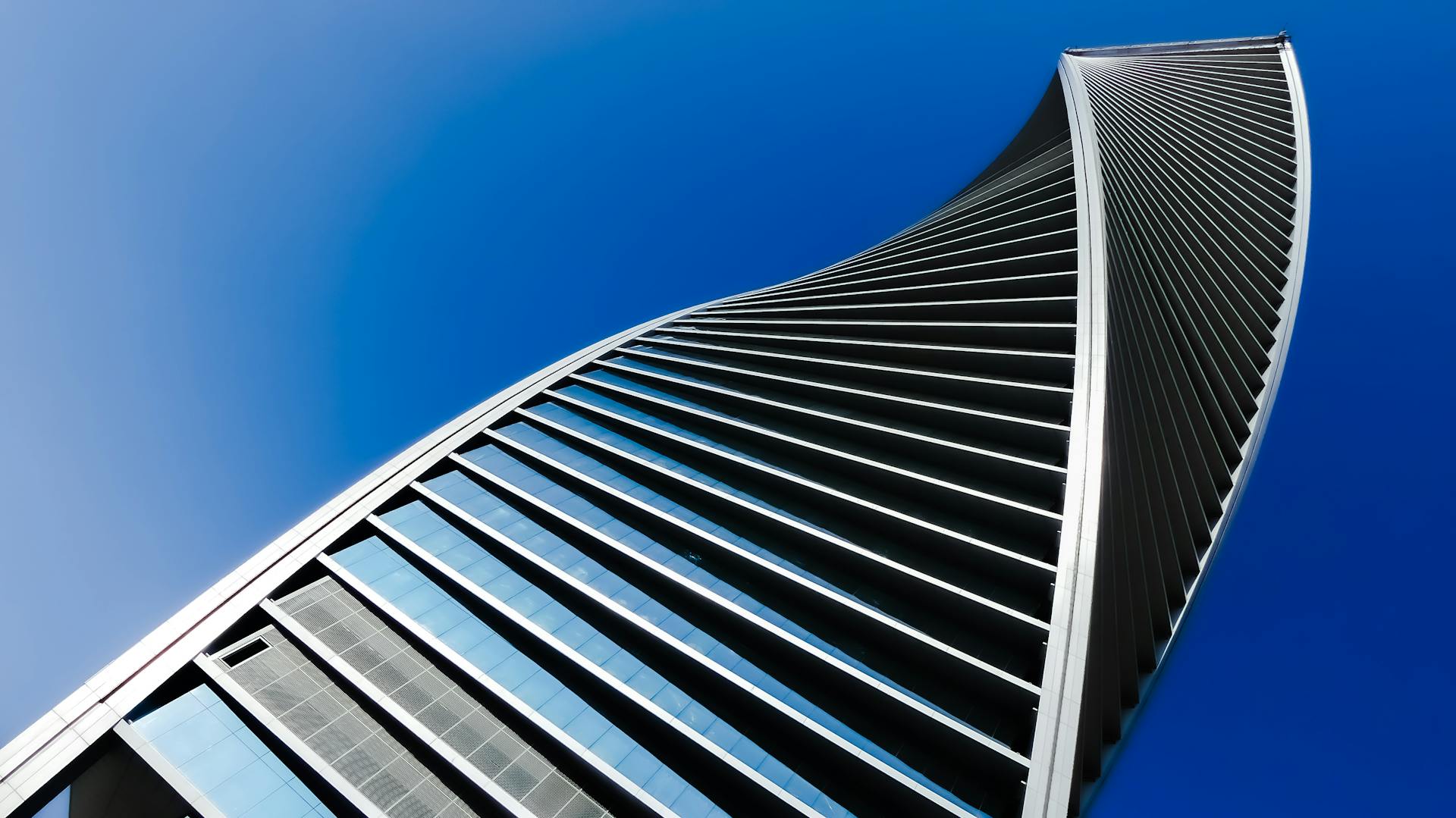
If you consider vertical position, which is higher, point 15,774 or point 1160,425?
point 1160,425

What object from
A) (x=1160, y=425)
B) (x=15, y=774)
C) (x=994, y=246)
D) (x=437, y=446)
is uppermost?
(x=994, y=246)

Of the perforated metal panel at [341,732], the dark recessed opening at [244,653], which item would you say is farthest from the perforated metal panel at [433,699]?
the dark recessed opening at [244,653]

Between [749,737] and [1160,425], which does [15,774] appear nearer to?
[749,737]

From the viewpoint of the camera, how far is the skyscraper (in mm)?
15211

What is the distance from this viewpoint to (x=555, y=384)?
32.2 m

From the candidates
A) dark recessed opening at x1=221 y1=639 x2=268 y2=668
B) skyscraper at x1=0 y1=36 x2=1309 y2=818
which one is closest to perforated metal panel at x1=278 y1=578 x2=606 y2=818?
skyscraper at x1=0 y1=36 x2=1309 y2=818

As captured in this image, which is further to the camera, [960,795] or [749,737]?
[749,737]

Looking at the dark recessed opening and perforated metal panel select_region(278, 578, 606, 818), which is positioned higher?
perforated metal panel select_region(278, 578, 606, 818)

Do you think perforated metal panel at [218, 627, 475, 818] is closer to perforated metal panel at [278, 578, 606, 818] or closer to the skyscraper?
the skyscraper

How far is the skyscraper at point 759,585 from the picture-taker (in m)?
15.2

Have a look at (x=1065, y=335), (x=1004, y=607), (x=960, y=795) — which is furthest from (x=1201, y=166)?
(x=960, y=795)

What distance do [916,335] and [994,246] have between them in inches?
287

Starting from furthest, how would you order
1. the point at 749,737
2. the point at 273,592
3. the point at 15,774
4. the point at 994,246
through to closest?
the point at 994,246 → the point at 273,592 → the point at 749,737 → the point at 15,774

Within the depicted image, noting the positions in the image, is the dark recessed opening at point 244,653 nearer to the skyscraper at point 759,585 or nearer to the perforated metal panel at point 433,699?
the skyscraper at point 759,585
